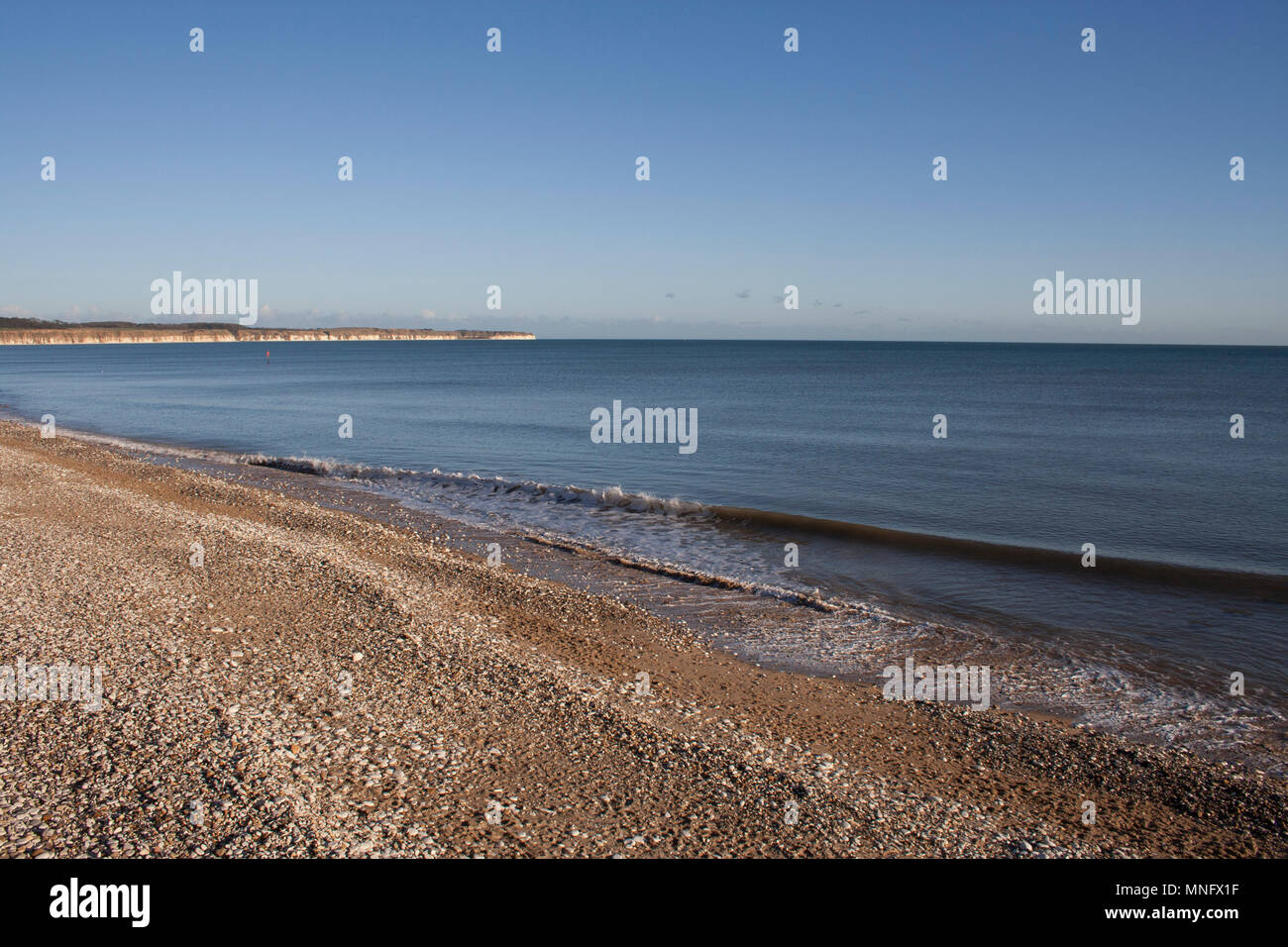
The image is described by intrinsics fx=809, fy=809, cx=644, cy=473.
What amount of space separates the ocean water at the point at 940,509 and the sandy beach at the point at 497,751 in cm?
189

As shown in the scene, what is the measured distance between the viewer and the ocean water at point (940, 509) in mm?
12531

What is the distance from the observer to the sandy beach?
6906 millimetres

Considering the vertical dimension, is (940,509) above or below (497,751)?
above

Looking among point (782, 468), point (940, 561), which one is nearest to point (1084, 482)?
point (782, 468)

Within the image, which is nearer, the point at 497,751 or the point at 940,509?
the point at 497,751

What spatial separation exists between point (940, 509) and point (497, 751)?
17.8m

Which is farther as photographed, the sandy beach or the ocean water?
the ocean water

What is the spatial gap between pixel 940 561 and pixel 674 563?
5.98m

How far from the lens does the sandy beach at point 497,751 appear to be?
6906mm

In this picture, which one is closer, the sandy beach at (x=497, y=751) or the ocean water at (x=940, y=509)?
the sandy beach at (x=497, y=751)

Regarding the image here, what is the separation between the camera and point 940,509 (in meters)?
23.1

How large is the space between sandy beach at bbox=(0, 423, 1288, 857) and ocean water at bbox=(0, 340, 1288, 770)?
1.89 meters
